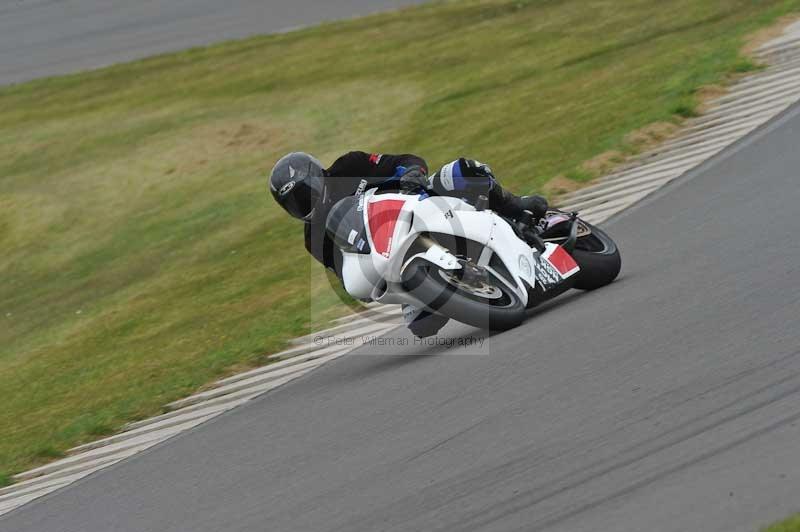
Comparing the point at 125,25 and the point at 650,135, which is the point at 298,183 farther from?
the point at 125,25

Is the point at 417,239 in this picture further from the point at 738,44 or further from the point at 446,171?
the point at 738,44

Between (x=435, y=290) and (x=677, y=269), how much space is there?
1.74 m

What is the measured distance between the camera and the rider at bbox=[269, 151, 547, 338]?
7.88m

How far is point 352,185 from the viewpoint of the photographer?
8055 millimetres

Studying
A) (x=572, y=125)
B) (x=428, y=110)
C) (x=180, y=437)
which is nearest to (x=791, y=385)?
(x=180, y=437)

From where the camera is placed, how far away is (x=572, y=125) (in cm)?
1480

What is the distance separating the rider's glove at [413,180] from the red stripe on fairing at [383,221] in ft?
0.54

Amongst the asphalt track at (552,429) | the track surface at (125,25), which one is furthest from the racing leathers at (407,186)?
the track surface at (125,25)

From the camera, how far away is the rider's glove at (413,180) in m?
7.75

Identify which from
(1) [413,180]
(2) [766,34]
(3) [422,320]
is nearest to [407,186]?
(1) [413,180]

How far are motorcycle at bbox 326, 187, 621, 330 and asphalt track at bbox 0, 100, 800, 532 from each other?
0.23m

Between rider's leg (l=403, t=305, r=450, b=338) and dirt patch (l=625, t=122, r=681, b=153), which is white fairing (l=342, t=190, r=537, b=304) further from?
dirt patch (l=625, t=122, r=681, b=153)

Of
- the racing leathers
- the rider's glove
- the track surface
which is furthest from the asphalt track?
the track surface

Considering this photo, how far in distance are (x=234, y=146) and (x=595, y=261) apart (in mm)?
12450
